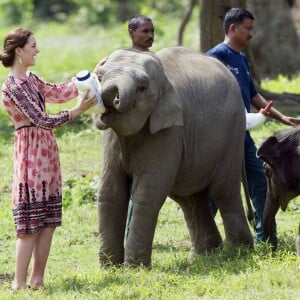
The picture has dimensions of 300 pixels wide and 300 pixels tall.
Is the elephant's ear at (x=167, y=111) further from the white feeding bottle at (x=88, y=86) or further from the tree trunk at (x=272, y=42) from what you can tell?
the tree trunk at (x=272, y=42)

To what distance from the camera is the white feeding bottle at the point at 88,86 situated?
22.4ft

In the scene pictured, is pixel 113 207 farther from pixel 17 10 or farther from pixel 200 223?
pixel 17 10

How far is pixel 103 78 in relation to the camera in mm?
7137

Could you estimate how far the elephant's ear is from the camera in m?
7.26

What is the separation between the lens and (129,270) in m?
7.29

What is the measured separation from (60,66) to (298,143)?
14842 mm

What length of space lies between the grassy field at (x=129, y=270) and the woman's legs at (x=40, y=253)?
0.38 feet

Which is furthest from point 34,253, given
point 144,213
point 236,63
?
point 236,63

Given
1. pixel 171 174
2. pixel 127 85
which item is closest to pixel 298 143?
pixel 171 174

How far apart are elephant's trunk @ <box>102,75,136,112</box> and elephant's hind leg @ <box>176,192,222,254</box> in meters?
1.65

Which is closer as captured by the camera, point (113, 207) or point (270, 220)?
point (113, 207)

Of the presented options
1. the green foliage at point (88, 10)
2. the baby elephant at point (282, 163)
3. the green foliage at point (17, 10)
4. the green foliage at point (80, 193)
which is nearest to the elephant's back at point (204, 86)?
the baby elephant at point (282, 163)

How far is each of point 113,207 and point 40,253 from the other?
726 millimetres

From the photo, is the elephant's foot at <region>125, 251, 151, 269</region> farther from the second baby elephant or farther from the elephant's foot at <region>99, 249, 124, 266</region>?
the elephant's foot at <region>99, 249, 124, 266</region>
